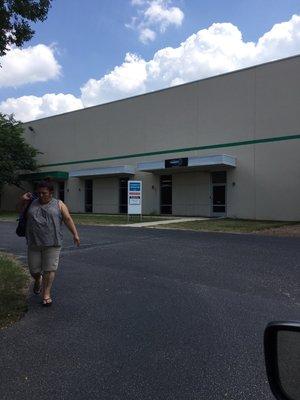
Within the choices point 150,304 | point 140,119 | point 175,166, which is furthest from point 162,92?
point 150,304

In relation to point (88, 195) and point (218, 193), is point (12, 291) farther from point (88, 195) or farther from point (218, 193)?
point (88, 195)

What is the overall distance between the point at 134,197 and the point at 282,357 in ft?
81.8

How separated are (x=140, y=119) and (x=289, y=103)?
39.6ft

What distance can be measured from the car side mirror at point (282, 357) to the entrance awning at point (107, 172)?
33.3 m

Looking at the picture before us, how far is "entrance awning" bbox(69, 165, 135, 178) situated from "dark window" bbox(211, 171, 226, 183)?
695 cm

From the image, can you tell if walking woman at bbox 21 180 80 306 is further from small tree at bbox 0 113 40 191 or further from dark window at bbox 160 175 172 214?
small tree at bbox 0 113 40 191

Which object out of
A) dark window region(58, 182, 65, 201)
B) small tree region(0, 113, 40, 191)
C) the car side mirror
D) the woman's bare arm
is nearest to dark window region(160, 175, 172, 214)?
dark window region(58, 182, 65, 201)

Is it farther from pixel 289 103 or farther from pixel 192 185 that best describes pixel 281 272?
pixel 192 185

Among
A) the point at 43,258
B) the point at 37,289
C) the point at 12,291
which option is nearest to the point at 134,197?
the point at 12,291

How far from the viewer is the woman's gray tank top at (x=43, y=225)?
22.7 ft

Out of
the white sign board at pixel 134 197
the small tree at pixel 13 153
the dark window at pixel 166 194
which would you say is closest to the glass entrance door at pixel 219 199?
the dark window at pixel 166 194

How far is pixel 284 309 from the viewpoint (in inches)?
265

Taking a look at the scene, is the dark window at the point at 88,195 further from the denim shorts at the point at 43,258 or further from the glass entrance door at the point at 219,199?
the denim shorts at the point at 43,258

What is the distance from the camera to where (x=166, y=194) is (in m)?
34.2
